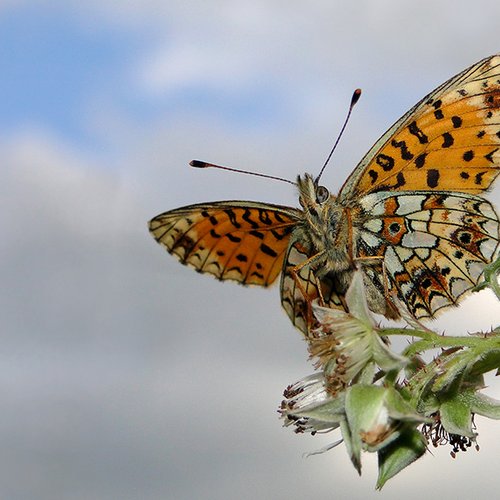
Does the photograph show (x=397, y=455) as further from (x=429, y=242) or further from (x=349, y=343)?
(x=429, y=242)

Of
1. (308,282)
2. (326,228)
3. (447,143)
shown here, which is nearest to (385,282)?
(326,228)

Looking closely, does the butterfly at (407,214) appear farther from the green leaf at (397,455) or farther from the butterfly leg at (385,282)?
the green leaf at (397,455)

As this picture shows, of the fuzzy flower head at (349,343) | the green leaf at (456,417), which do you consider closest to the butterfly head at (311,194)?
the fuzzy flower head at (349,343)

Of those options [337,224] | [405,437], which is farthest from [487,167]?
[405,437]

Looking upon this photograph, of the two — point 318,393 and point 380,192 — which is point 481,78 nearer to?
point 380,192

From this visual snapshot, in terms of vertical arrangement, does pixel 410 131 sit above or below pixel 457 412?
above

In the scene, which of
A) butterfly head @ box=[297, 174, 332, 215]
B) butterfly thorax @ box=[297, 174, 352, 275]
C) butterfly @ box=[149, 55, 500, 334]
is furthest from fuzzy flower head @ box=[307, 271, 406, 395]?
butterfly head @ box=[297, 174, 332, 215]
